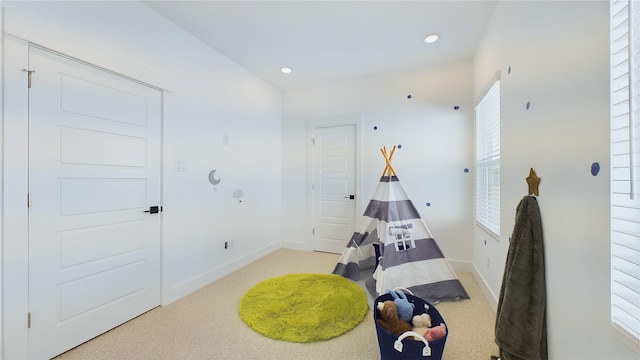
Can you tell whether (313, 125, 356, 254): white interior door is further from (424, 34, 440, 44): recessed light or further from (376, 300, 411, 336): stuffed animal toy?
(376, 300, 411, 336): stuffed animal toy

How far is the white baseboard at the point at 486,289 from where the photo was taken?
6.68ft

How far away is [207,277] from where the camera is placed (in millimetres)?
2619

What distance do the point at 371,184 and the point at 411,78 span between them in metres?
1.54

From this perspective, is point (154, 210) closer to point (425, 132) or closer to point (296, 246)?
point (296, 246)

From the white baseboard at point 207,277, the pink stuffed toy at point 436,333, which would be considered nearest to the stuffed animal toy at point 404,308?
the pink stuffed toy at point 436,333

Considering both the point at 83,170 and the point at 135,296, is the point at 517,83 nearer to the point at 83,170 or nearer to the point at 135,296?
the point at 83,170

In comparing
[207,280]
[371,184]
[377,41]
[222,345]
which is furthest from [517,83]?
[207,280]

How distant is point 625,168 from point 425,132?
241 cm

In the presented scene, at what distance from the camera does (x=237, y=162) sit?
3078 mm

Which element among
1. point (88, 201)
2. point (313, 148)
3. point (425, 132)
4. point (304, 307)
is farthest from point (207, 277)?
point (425, 132)

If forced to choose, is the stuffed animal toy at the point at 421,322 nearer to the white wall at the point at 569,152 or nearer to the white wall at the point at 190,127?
the white wall at the point at 569,152

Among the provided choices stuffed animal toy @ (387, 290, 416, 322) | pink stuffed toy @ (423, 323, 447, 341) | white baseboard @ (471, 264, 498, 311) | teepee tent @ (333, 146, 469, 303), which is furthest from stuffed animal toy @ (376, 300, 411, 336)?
white baseboard @ (471, 264, 498, 311)

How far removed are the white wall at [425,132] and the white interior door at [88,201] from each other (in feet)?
8.10

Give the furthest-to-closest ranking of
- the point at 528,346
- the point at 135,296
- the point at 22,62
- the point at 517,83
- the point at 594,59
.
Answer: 1. the point at 135,296
2. the point at 517,83
3. the point at 22,62
4. the point at 528,346
5. the point at 594,59
